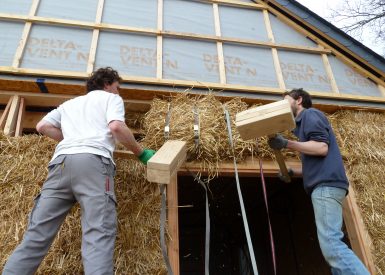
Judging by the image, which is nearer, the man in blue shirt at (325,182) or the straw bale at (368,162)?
the man in blue shirt at (325,182)

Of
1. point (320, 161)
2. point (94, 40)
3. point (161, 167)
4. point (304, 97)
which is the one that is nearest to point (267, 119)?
point (320, 161)

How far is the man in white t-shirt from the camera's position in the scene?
1794 mm

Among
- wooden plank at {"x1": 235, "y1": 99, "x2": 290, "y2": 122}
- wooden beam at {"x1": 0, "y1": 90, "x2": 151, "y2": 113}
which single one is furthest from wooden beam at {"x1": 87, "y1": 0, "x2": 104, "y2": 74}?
wooden plank at {"x1": 235, "y1": 99, "x2": 290, "y2": 122}

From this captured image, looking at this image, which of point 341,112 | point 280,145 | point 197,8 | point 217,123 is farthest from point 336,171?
point 197,8

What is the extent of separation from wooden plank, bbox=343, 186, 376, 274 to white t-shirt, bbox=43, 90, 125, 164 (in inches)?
90.9

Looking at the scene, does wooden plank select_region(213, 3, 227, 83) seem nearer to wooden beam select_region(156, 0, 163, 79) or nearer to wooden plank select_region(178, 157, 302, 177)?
wooden beam select_region(156, 0, 163, 79)

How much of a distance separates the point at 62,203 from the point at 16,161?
1.04m

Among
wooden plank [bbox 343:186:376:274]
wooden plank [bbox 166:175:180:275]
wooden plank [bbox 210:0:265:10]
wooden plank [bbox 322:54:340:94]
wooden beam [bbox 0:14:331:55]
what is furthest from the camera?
wooden plank [bbox 210:0:265:10]

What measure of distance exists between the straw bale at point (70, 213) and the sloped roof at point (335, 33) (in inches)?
130

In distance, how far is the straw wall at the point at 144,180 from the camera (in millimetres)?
2461

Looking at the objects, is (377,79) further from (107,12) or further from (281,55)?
(107,12)

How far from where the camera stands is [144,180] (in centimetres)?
284

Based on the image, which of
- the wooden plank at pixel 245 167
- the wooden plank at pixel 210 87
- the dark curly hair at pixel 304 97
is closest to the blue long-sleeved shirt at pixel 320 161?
the dark curly hair at pixel 304 97

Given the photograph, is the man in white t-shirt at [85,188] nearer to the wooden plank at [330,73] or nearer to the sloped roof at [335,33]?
the wooden plank at [330,73]
